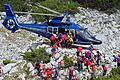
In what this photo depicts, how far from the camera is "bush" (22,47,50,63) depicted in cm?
2411

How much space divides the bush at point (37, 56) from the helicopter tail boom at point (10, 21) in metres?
3.61

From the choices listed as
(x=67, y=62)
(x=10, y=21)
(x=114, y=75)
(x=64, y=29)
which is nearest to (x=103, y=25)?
(x=64, y=29)

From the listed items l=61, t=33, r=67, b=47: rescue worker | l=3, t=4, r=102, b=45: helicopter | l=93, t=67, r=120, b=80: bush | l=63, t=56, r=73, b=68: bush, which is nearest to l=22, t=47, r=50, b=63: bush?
l=63, t=56, r=73, b=68: bush

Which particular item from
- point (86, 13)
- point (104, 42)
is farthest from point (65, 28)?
point (86, 13)

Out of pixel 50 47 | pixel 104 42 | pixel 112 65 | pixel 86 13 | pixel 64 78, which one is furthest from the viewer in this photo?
pixel 86 13

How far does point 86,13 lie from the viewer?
36031 millimetres

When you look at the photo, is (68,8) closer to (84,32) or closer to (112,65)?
(84,32)

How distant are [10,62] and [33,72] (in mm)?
1847

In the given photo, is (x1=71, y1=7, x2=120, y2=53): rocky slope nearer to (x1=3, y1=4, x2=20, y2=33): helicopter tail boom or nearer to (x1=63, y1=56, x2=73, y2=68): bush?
(x1=63, y1=56, x2=73, y2=68): bush

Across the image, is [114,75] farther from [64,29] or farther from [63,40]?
[64,29]

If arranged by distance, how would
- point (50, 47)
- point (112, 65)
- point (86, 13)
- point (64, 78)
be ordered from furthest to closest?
1. point (86, 13)
2. point (50, 47)
3. point (112, 65)
4. point (64, 78)

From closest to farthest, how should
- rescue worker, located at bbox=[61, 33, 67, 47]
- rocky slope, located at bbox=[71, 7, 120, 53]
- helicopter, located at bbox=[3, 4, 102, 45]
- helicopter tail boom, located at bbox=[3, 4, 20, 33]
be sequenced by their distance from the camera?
1. rescue worker, located at bbox=[61, 33, 67, 47]
2. helicopter, located at bbox=[3, 4, 102, 45]
3. helicopter tail boom, located at bbox=[3, 4, 20, 33]
4. rocky slope, located at bbox=[71, 7, 120, 53]

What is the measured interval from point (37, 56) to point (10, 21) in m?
5.18

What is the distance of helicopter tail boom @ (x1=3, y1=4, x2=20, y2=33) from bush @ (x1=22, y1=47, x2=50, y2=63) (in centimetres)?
361
